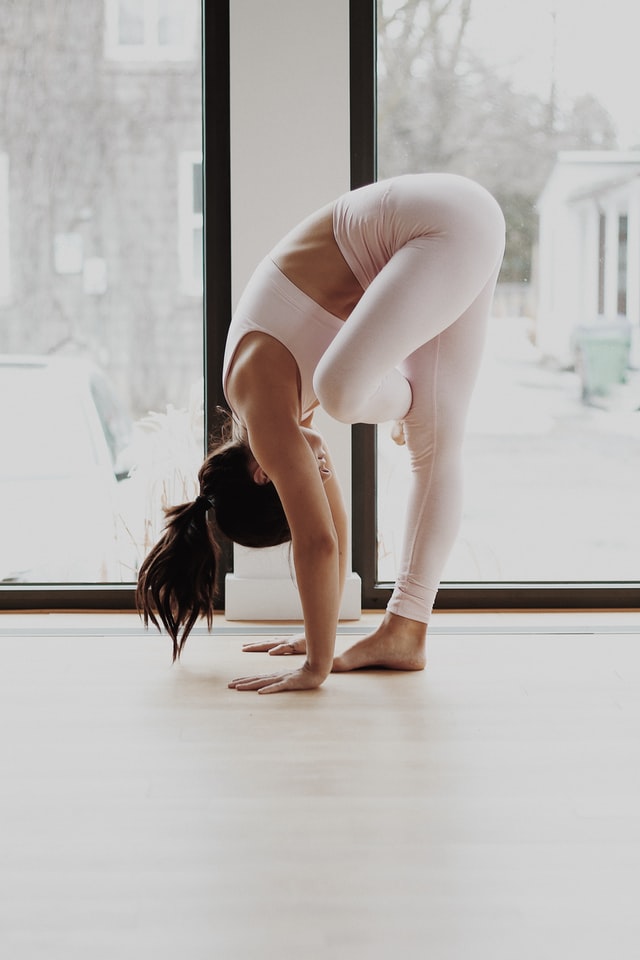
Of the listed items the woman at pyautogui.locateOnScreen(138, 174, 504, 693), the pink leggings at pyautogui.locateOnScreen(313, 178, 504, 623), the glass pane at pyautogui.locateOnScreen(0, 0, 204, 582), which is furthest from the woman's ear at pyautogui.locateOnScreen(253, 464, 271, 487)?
the glass pane at pyautogui.locateOnScreen(0, 0, 204, 582)

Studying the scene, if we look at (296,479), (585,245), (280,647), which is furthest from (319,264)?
(585,245)

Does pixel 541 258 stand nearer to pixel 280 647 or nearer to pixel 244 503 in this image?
pixel 244 503

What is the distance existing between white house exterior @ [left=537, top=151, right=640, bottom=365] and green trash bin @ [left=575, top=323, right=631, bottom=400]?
0.09 ft

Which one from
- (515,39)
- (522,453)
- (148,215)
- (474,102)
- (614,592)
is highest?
(515,39)

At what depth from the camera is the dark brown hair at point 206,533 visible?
7.29ft

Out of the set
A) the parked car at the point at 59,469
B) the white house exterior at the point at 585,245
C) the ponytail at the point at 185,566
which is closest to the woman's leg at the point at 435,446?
the ponytail at the point at 185,566

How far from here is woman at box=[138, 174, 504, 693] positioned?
196 cm

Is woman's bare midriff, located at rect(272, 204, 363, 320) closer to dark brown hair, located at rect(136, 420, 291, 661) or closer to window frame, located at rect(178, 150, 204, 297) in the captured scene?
dark brown hair, located at rect(136, 420, 291, 661)

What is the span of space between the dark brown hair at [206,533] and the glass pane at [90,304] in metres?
0.59

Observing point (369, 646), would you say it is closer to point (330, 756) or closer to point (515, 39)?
point (330, 756)

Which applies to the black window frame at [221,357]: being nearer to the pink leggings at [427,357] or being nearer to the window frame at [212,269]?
the window frame at [212,269]

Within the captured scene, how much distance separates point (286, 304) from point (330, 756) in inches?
35.6

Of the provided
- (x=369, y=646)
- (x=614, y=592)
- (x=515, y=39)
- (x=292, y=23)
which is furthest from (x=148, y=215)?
(x=614, y=592)

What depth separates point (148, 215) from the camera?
2.80 meters
